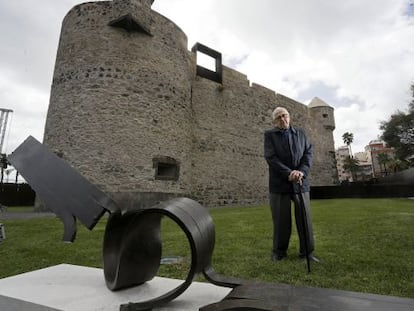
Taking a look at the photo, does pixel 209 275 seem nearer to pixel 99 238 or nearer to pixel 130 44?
pixel 99 238

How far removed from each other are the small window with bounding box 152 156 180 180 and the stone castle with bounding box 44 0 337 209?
38 millimetres

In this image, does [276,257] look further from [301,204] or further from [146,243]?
[146,243]

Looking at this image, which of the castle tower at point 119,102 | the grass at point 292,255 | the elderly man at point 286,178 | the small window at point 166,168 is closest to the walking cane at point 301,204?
the elderly man at point 286,178

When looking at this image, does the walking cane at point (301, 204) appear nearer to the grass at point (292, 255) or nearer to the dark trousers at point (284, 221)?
the dark trousers at point (284, 221)

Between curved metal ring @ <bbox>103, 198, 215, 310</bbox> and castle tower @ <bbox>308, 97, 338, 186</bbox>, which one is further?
castle tower @ <bbox>308, 97, 338, 186</bbox>

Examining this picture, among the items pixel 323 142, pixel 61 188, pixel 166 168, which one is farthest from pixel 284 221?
pixel 323 142

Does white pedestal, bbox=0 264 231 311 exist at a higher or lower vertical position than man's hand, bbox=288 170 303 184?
lower

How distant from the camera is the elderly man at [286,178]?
277 cm

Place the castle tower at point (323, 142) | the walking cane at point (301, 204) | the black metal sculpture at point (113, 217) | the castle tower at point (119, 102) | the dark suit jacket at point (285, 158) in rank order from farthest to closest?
1. the castle tower at point (323, 142)
2. the castle tower at point (119, 102)
3. the dark suit jacket at point (285, 158)
4. the walking cane at point (301, 204)
5. the black metal sculpture at point (113, 217)

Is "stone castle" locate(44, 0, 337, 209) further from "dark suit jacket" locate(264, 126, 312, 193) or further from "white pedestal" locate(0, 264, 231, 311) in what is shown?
"white pedestal" locate(0, 264, 231, 311)

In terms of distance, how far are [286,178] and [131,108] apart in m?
7.30

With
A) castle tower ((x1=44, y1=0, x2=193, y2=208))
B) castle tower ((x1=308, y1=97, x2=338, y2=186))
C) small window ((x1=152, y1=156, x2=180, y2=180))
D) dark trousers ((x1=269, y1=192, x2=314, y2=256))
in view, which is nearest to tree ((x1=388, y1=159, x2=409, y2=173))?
castle tower ((x1=308, y1=97, x2=338, y2=186))

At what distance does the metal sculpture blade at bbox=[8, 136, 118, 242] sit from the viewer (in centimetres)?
149

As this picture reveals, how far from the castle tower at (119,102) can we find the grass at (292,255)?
376cm
